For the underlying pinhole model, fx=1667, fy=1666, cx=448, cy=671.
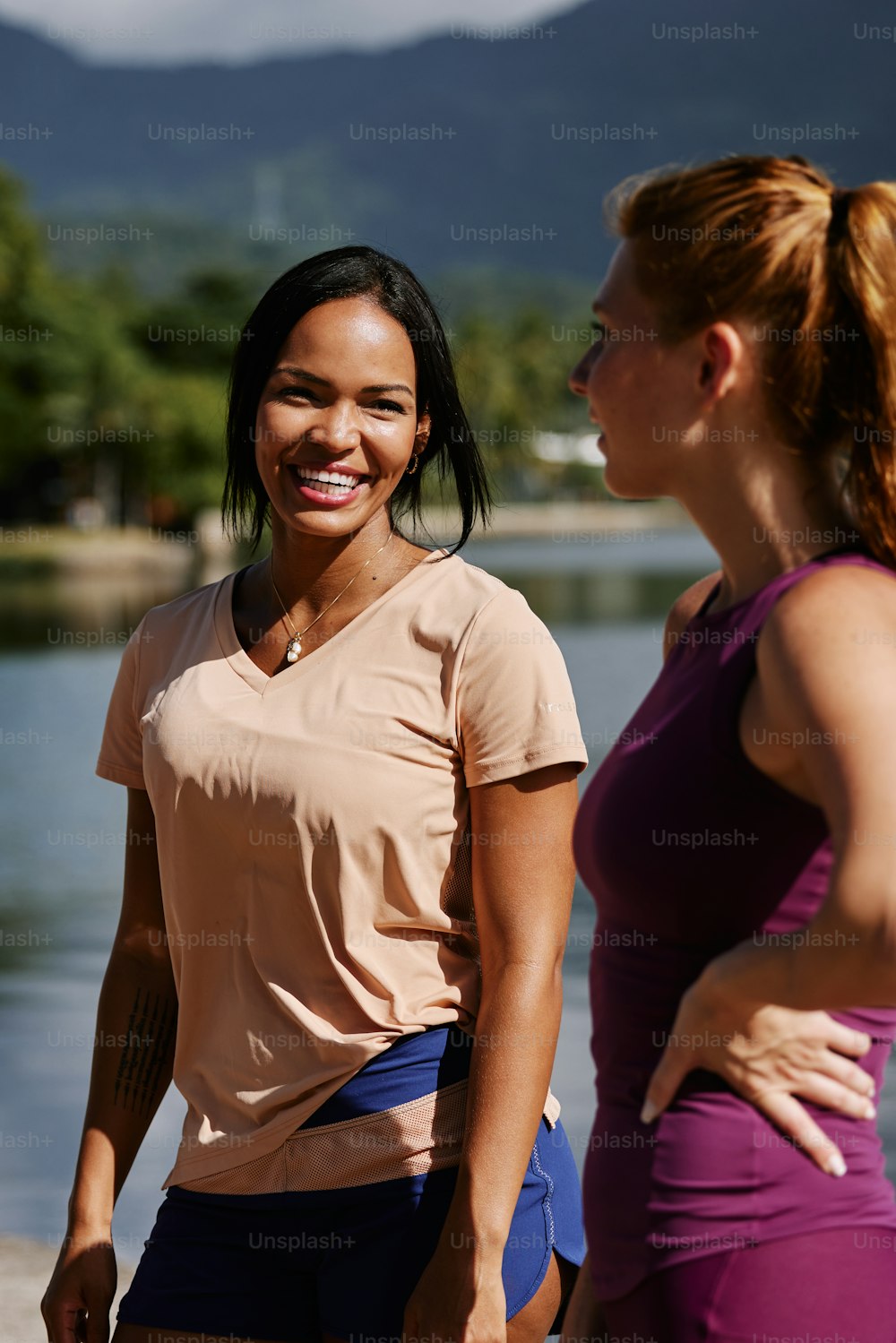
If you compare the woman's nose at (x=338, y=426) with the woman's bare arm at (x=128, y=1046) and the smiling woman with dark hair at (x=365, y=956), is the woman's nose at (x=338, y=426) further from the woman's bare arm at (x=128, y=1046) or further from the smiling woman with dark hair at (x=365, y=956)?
the woman's bare arm at (x=128, y=1046)

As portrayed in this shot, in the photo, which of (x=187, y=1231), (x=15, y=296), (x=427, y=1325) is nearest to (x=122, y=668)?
(x=187, y=1231)

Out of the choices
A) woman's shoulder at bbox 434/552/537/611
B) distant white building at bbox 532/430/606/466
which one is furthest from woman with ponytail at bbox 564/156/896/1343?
distant white building at bbox 532/430/606/466

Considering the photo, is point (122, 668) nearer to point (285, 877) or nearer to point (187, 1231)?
point (285, 877)

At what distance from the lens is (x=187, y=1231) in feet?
6.72

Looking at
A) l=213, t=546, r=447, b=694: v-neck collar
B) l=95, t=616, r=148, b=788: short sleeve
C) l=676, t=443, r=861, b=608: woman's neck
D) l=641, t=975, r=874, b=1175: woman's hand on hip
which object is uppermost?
l=676, t=443, r=861, b=608: woman's neck

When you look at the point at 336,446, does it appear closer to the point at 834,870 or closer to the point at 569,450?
the point at 834,870

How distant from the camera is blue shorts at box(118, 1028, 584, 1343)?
1.96m

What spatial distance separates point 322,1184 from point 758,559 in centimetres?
95

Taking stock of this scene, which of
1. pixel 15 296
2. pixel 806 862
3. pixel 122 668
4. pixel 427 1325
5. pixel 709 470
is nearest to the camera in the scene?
pixel 806 862

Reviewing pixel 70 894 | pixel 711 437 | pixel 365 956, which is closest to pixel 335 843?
pixel 365 956

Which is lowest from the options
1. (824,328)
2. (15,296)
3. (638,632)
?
(638,632)

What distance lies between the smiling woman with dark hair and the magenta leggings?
1.72 ft

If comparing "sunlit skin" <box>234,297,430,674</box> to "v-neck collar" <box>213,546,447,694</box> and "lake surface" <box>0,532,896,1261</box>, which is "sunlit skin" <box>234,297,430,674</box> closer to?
"v-neck collar" <box>213,546,447,694</box>

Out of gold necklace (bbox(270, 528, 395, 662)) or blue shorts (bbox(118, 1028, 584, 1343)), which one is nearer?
blue shorts (bbox(118, 1028, 584, 1343))
